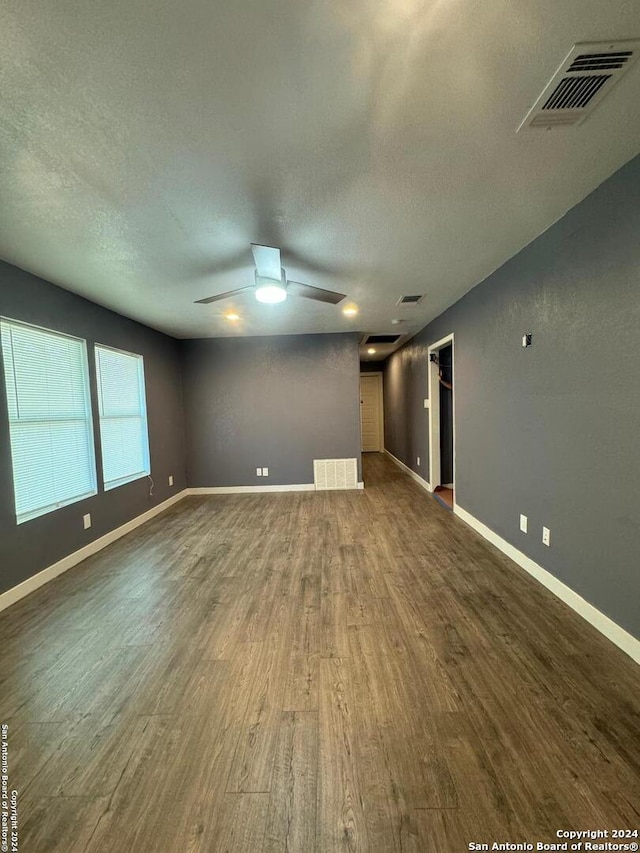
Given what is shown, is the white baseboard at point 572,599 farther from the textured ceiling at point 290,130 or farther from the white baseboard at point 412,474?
the textured ceiling at point 290,130

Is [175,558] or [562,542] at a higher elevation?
[562,542]

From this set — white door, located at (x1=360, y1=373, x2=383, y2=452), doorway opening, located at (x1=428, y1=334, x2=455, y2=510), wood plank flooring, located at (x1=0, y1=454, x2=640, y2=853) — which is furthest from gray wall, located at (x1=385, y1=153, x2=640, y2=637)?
white door, located at (x1=360, y1=373, x2=383, y2=452)

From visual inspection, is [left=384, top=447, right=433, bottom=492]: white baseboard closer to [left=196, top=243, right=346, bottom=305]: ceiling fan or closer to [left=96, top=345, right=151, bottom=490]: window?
[left=196, top=243, right=346, bottom=305]: ceiling fan

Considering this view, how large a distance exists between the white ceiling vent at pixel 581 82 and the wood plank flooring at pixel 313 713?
251 centimetres

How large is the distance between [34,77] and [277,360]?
434 centimetres

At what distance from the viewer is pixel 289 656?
184 centimetres

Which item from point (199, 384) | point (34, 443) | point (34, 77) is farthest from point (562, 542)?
point (199, 384)

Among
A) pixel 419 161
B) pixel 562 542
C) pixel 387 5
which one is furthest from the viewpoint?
pixel 562 542

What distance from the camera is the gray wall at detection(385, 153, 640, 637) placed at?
1771mm

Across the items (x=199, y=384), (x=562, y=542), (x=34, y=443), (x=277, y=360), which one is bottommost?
(x=562, y=542)

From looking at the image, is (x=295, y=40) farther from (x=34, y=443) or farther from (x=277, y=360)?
(x=277, y=360)

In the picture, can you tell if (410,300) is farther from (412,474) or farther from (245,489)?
(245,489)

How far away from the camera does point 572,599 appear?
2.19 m

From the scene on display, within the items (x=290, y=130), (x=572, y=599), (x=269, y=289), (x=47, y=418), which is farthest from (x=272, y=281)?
(x=572, y=599)
